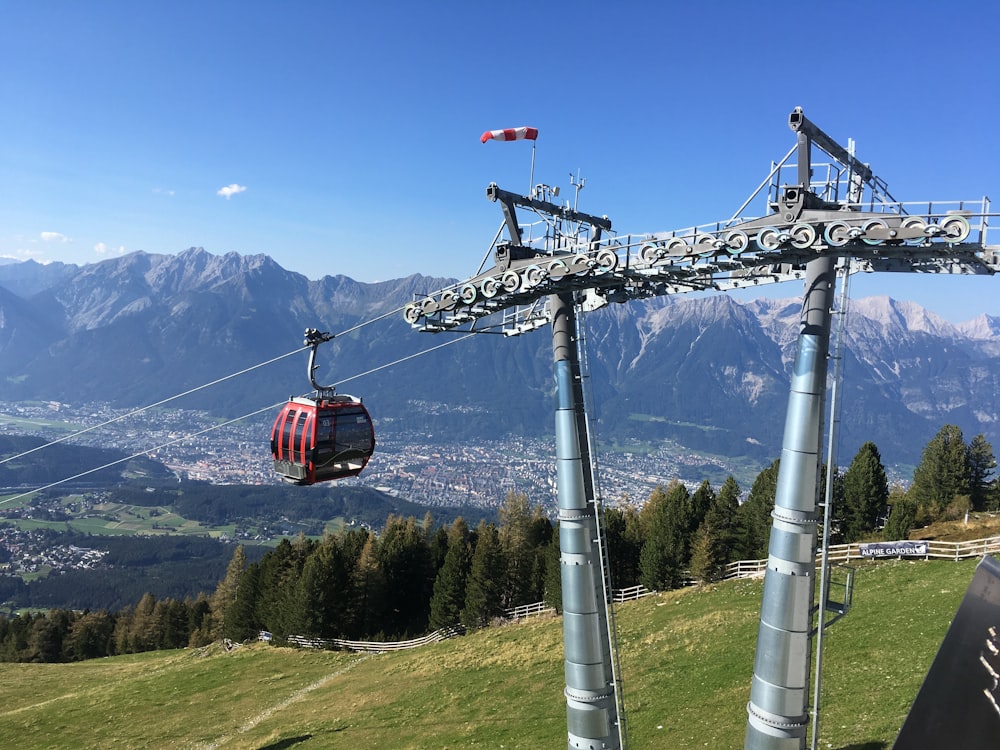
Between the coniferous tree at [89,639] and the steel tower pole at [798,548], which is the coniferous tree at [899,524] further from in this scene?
the coniferous tree at [89,639]

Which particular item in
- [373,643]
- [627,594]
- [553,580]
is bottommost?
[373,643]

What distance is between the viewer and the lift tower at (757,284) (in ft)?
36.6

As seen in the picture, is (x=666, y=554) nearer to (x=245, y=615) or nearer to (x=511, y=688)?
(x=511, y=688)

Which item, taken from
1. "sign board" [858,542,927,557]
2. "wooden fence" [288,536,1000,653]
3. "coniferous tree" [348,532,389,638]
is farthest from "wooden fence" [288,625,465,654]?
"sign board" [858,542,927,557]

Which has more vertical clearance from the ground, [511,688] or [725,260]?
[725,260]

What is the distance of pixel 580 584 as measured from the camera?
1427cm

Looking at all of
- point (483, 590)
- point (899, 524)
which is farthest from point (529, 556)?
point (899, 524)

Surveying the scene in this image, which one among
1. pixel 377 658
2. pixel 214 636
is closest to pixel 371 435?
pixel 377 658

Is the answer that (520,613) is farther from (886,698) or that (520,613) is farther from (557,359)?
(557,359)

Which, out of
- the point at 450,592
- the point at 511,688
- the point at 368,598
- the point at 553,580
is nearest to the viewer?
the point at 511,688

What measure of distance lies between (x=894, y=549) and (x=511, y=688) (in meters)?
23.6

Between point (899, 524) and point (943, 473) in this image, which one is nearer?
point (899, 524)

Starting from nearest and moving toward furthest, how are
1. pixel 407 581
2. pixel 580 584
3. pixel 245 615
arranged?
pixel 580 584, pixel 245 615, pixel 407 581

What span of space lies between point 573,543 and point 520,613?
47.7 metres
